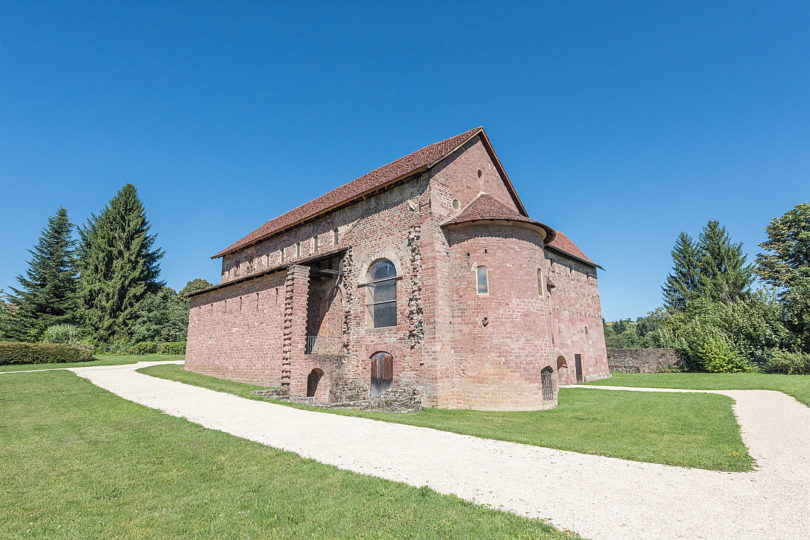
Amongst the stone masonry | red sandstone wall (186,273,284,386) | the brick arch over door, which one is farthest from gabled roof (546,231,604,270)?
red sandstone wall (186,273,284,386)

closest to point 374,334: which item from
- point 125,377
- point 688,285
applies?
point 125,377

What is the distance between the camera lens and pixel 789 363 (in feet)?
82.8

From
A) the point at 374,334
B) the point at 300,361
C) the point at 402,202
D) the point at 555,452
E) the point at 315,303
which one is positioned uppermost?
the point at 402,202

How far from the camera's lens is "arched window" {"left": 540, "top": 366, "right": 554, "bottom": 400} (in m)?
15.5

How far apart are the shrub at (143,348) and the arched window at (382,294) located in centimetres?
3636

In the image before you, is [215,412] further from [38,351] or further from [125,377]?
[38,351]

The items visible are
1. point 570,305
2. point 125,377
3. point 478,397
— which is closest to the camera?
point 478,397

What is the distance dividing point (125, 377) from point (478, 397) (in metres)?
19.7

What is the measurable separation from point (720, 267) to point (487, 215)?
150 feet

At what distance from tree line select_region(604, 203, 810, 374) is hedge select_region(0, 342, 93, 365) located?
1870 inches

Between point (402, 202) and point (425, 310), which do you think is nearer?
point (425, 310)

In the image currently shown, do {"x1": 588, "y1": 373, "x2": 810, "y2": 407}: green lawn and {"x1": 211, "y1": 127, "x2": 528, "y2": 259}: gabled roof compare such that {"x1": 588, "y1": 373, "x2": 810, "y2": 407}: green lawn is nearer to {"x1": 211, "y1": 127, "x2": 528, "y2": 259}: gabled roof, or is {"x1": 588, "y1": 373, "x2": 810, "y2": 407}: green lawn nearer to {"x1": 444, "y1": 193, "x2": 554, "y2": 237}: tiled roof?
{"x1": 444, "y1": 193, "x2": 554, "y2": 237}: tiled roof

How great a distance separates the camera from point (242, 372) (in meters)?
22.6

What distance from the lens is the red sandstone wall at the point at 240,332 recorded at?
820 inches
